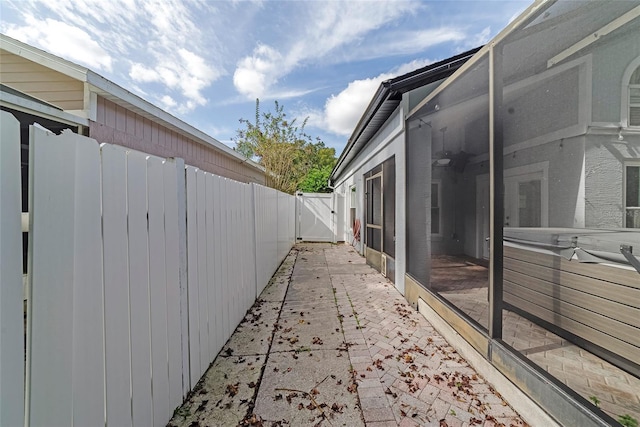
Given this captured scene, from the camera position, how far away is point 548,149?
3748 mm

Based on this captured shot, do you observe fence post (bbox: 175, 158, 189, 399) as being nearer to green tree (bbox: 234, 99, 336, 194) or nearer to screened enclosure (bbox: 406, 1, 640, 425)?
screened enclosure (bbox: 406, 1, 640, 425)

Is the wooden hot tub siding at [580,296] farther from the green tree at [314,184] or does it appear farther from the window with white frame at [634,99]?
the green tree at [314,184]

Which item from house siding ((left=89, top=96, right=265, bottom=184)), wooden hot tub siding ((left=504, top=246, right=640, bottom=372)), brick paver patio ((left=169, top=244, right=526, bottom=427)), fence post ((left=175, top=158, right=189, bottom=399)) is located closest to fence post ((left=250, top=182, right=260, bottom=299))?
brick paver patio ((left=169, top=244, right=526, bottom=427))

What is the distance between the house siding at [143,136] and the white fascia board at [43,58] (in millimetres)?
383

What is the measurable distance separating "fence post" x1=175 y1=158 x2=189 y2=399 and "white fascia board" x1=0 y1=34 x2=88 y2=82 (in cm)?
302

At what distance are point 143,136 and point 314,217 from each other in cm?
767

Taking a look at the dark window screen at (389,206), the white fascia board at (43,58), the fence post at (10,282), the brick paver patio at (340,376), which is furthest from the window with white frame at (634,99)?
the white fascia board at (43,58)

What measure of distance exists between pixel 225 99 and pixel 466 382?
48.3 ft

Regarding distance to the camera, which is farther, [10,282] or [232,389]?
[232,389]

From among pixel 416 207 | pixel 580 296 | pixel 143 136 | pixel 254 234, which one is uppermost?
pixel 143 136

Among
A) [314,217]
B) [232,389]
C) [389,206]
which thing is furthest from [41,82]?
[314,217]

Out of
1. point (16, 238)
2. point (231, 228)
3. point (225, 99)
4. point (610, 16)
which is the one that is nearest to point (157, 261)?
point (16, 238)

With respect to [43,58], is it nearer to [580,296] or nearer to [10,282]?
[10,282]

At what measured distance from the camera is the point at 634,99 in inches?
111
